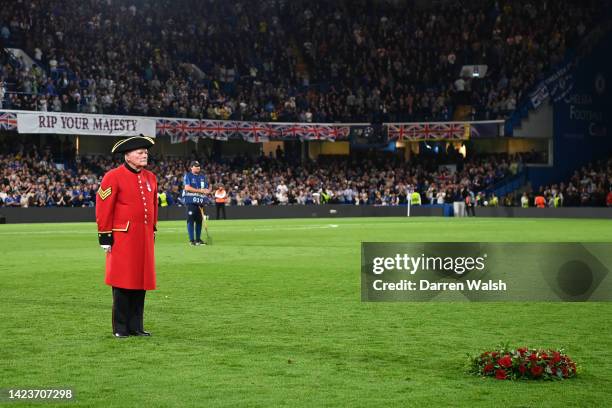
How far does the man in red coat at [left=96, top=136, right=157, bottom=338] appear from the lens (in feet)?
35.1

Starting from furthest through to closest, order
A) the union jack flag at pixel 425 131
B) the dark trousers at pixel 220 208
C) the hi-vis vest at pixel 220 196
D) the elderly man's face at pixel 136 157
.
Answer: the union jack flag at pixel 425 131
the dark trousers at pixel 220 208
the hi-vis vest at pixel 220 196
the elderly man's face at pixel 136 157

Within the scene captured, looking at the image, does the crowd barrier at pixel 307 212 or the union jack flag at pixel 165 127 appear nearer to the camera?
the crowd barrier at pixel 307 212

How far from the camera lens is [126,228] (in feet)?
35.4

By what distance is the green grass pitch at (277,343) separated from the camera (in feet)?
26.1

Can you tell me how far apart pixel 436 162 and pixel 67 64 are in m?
26.9

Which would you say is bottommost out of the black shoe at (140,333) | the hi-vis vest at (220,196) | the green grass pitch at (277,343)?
the green grass pitch at (277,343)

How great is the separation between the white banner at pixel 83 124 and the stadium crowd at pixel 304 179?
176cm

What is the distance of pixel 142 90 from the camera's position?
2372 inches

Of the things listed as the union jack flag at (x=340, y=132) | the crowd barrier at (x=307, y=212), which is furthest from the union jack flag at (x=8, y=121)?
the union jack flag at (x=340, y=132)

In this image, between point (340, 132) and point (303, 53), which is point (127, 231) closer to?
point (340, 132)

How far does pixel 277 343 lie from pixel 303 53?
61.8 m

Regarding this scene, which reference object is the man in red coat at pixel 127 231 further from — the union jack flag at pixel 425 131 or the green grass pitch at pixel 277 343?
the union jack flag at pixel 425 131

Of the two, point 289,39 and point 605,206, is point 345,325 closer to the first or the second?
point 605,206

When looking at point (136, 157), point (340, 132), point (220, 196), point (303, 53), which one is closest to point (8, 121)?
point (220, 196)
